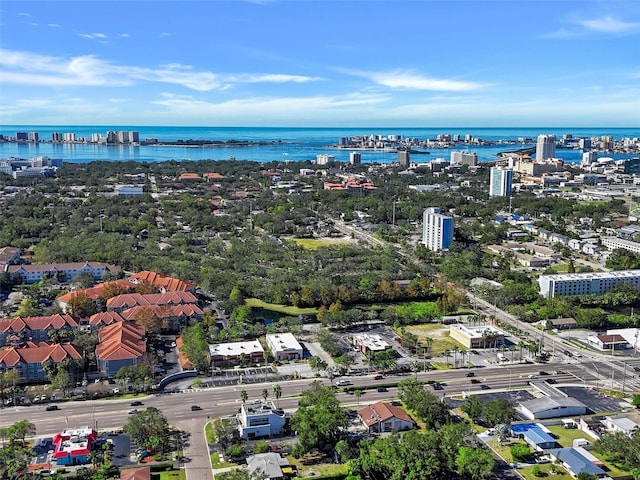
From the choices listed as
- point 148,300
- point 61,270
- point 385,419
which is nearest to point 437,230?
point 148,300

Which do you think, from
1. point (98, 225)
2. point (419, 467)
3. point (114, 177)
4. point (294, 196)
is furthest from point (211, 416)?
point (114, 177)

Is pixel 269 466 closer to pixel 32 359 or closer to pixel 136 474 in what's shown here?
pixel 136 474

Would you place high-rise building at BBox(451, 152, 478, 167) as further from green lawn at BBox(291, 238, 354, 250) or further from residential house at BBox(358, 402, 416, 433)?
residential house at BBox(358, 402, 416, 433)

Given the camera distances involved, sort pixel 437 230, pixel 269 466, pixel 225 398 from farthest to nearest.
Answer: pixel 437 230 < pixel 225 398 < pixel 269 466

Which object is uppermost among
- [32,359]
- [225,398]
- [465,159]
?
[465,159]

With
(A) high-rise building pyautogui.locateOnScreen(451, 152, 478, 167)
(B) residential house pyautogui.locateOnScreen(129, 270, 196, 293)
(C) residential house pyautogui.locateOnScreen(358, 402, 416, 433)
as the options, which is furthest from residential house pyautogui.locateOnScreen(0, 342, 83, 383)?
(A) high-rise building pyautogui.locateOnScreen(451, 152, 478, 167)

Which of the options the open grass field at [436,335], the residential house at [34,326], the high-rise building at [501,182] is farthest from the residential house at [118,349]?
the high-rise building at [501,182]
